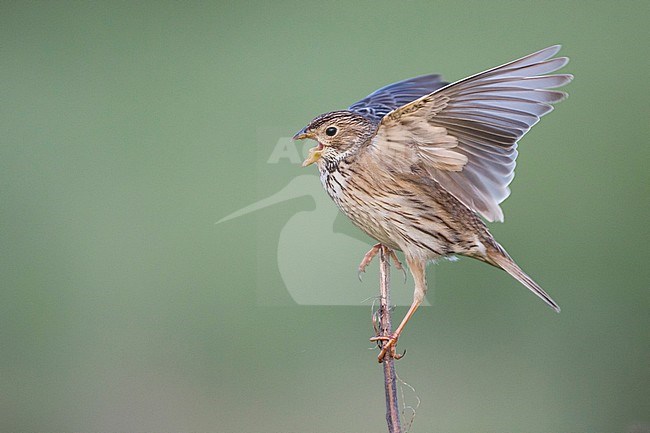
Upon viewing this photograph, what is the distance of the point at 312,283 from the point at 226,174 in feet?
3.49

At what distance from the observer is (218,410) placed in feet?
14.6

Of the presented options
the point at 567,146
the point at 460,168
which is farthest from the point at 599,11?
the point at 460,168

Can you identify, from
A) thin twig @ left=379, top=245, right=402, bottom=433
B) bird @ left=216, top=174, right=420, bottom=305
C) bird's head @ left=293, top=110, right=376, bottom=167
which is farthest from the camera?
bird @ left=216, top=174, right=420, bottom=305

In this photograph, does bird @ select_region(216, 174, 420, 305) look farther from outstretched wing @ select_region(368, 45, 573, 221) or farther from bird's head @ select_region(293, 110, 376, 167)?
outstretched wing @ select_region(368, 45, 573, 221)

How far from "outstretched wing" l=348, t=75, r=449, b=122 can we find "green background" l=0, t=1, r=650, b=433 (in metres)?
1.02

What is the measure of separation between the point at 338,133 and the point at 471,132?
376mm

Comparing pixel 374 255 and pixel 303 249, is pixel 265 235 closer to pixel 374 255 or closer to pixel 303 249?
pixel 303 249

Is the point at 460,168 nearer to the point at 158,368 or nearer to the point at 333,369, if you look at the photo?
the point at 333,369

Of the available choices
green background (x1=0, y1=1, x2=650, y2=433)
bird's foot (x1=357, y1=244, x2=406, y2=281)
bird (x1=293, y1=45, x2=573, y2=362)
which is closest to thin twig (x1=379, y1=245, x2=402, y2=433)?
bird (x1=293, y1=45, x2=573, y2=362)

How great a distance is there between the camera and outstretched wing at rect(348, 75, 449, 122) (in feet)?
9.86

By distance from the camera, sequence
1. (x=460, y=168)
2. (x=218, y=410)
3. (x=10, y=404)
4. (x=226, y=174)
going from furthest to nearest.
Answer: (x=226, y=174) → (x=10, y=404) → (x=218, y=410) → (x=460, y=168)

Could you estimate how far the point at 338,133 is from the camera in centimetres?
257

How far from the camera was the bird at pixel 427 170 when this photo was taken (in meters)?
2.36

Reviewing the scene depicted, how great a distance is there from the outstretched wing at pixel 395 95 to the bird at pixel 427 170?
35 cm
